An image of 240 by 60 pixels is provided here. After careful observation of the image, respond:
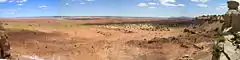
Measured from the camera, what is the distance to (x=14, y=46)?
23.2 m

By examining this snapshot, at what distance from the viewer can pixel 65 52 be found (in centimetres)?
2236

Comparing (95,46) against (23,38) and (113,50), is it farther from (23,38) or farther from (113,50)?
(23,38)

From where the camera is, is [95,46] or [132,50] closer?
[132,50]

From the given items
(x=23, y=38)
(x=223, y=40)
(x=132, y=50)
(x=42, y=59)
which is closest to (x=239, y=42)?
(x=223, y=40)

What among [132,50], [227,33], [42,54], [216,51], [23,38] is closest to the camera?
[216,51]

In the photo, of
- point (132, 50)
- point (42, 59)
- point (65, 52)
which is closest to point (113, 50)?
point (132, 50)

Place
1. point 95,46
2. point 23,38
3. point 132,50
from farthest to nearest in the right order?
point 23,38
point 95,46
point 132,50

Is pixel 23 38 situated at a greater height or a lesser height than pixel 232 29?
lesser

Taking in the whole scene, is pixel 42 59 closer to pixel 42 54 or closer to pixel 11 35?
pixel 42 54

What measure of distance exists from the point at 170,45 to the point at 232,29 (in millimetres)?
11744

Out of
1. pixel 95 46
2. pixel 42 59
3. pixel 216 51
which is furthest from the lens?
pixel 95 46

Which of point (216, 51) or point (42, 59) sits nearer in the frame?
→ point (216, 51)

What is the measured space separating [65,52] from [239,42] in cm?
1294

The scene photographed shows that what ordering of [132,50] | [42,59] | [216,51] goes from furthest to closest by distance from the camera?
[132,50]
[42,59]
[216,51]
